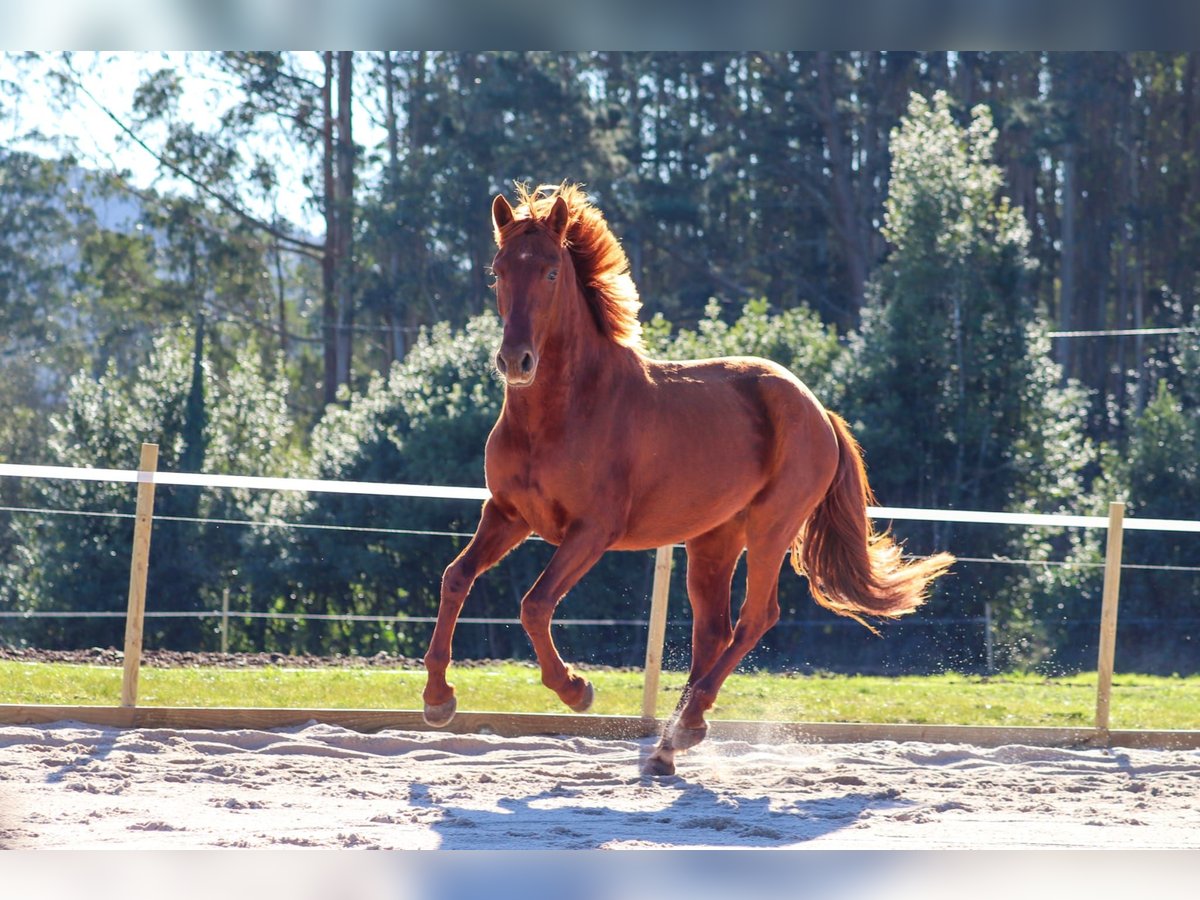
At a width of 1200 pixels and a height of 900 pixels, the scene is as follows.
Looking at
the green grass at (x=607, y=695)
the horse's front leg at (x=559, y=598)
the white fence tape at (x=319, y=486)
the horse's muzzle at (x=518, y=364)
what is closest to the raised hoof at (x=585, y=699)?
the horse's front leg at (x=559, y=598)

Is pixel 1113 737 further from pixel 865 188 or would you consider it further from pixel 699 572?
pixel 865 188

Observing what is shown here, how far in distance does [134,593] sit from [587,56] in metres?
25.4

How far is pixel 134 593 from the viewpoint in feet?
21.6

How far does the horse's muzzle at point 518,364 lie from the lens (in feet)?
15.2

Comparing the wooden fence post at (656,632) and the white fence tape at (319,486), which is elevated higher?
the white fence tape at (319,486)

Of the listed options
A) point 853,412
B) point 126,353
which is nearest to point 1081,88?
point 853,412

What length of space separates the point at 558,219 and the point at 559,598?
1.42 m

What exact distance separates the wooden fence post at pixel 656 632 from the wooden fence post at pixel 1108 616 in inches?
92.9

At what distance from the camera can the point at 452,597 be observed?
5137 millimetres

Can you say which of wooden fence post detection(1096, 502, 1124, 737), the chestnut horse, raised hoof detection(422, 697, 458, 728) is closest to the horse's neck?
the chestnut horse

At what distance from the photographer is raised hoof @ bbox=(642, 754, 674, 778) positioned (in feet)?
18.8

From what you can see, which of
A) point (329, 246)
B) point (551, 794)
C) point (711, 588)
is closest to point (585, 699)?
point (551, 794)

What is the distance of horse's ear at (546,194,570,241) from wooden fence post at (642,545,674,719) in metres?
2.19

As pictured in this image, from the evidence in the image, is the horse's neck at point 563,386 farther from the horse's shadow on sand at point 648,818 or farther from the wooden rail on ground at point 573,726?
the wooden rail on ground at point 573,726
